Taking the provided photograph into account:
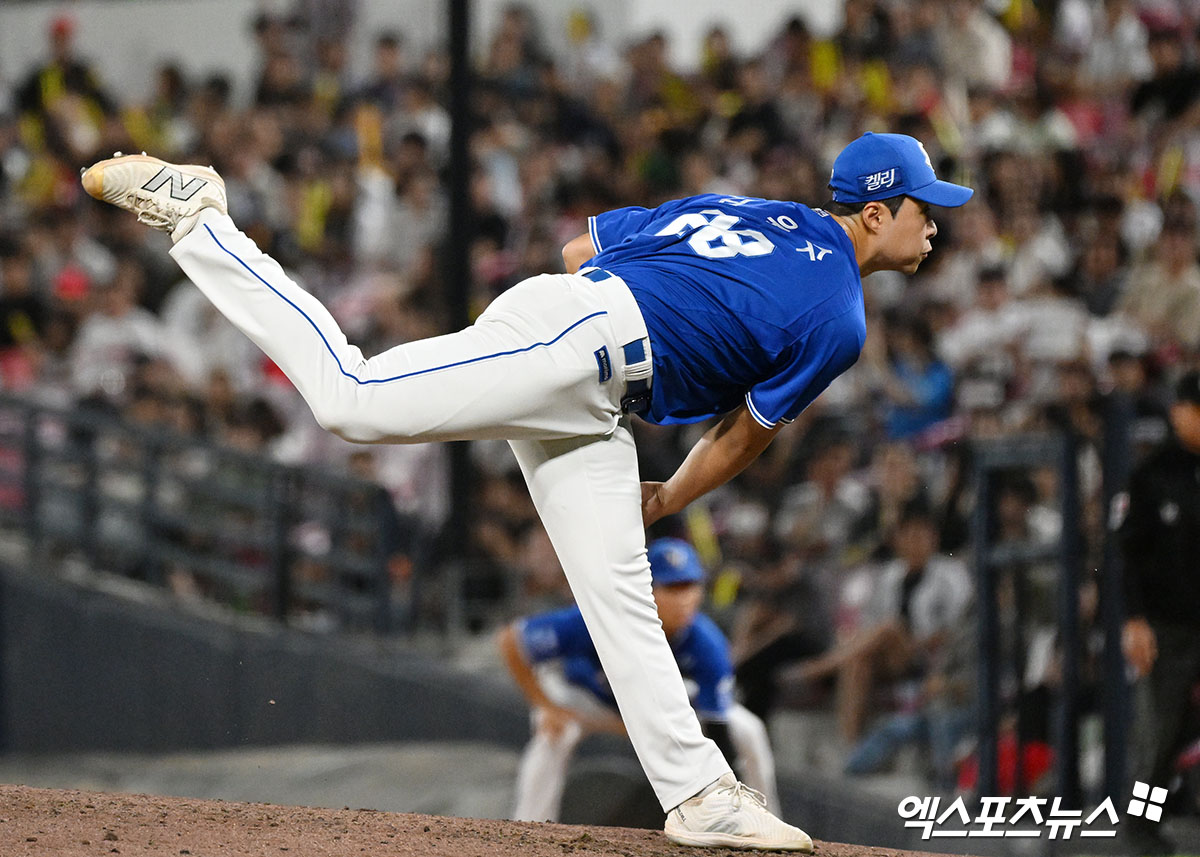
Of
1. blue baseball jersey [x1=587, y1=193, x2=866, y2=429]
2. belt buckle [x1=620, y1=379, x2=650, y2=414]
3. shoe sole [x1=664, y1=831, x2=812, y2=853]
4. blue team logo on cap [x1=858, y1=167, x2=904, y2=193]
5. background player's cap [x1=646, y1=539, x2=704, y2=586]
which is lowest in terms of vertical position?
shoe sole [x1=664, y1=831, x2=812, y2=853]

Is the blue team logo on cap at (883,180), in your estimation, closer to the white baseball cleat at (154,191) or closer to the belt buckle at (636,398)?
the belt buckle at (636,398)

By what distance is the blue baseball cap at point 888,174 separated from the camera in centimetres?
425

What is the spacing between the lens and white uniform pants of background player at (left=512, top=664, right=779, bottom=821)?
23.7 feet

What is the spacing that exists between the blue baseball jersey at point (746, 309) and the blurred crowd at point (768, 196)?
3059 millimetres

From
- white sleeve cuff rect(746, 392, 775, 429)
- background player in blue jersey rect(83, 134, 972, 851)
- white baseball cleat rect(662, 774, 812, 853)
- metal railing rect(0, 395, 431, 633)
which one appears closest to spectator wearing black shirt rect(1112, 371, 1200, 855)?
background player in blue jersey rect(83, 134, 972, 851)

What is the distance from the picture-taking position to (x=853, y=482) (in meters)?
8.44

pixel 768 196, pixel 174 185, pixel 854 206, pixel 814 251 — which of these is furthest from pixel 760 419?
pixel 768 196

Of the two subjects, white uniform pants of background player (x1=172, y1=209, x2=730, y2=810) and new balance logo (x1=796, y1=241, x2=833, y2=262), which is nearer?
white uniform pants of background player (x1=172, y1=209, x2=730, y2=810)

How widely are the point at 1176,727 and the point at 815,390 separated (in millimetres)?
3058

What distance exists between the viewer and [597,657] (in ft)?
23.0

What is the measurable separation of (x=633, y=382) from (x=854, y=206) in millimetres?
779

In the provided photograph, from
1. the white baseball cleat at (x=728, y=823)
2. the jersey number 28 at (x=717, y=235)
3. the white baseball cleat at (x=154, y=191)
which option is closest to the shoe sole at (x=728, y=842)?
the white baseball cleat at (x=728, y=823)

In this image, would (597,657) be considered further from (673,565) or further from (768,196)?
(768,196)

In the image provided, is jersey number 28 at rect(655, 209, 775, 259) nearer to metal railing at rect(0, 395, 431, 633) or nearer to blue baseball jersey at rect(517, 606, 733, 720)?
blue baseball jersey at rect(517, 606, 733, 720)
